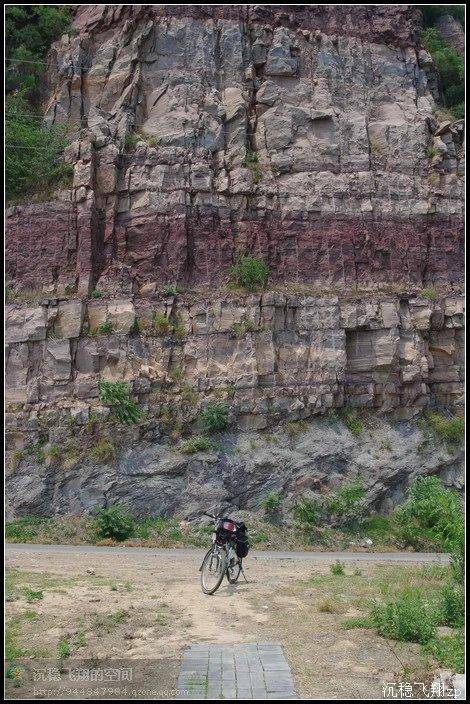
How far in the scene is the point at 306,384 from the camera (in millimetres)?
24109

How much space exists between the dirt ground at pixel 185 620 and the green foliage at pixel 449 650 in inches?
8.6

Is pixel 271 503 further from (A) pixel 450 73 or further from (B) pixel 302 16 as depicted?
(A) pixel 450 73

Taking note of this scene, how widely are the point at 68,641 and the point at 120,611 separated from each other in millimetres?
1412

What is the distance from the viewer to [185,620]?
28.6 feet

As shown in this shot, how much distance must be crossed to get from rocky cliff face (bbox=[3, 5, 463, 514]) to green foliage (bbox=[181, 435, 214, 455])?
1.30 ft

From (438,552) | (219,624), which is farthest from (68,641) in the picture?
(438,552)

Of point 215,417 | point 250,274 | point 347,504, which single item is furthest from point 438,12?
point 347,504

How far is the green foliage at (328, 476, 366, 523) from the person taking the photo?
21766mm

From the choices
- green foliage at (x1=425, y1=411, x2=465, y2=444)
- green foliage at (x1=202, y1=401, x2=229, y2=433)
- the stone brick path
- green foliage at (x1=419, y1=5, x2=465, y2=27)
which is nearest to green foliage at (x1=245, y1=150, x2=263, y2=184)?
green foliage at (x1=202, y1=401, x2=229, y2=433)

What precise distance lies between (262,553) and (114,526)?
4.86 m

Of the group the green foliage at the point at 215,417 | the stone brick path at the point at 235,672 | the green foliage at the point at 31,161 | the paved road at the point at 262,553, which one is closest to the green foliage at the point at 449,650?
the stone brick path at the point at 235,672

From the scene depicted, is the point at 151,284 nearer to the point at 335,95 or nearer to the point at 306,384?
the point at 306,384

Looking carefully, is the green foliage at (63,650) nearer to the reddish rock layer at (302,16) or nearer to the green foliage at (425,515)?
the green foliage at (425,515)

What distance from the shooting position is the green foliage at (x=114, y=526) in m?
19.7
